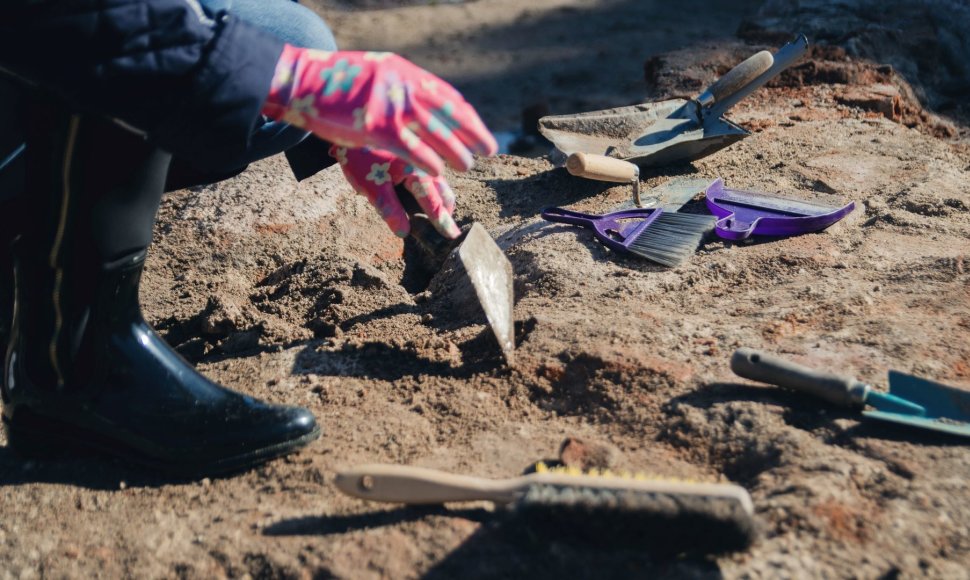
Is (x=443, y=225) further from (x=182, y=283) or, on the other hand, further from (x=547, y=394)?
(x=182, y=283)

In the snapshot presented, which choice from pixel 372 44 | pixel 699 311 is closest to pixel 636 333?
pixel 699 311

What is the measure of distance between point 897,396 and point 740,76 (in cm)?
180

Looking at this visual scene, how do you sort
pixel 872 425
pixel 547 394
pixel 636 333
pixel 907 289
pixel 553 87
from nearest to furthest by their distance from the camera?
pixel 872 425 < pixel 547 394 < pixel 636 333 < pixel 907 289 < pixel 553 87

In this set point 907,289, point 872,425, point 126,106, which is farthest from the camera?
point 907,289

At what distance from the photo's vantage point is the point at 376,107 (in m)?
1.39

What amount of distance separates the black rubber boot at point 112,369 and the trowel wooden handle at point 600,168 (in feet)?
4.21

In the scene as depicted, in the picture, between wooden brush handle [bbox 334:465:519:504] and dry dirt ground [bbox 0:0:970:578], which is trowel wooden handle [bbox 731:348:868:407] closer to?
dry dirt ground [bbox 0:0:970:578]

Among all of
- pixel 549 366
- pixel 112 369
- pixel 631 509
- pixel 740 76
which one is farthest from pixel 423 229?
pixel 740 76

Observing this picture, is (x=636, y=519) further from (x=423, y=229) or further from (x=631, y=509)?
(x=423, y=229)

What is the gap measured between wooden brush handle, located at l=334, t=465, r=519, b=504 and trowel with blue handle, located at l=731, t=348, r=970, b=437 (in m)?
0.62

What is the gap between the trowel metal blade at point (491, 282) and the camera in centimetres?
202

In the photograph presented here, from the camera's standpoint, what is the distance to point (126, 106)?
1373mm

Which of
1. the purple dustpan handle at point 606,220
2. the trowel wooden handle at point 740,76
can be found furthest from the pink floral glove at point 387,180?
the trowel wooden handle at point 740,76

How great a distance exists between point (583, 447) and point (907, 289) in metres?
1.04
